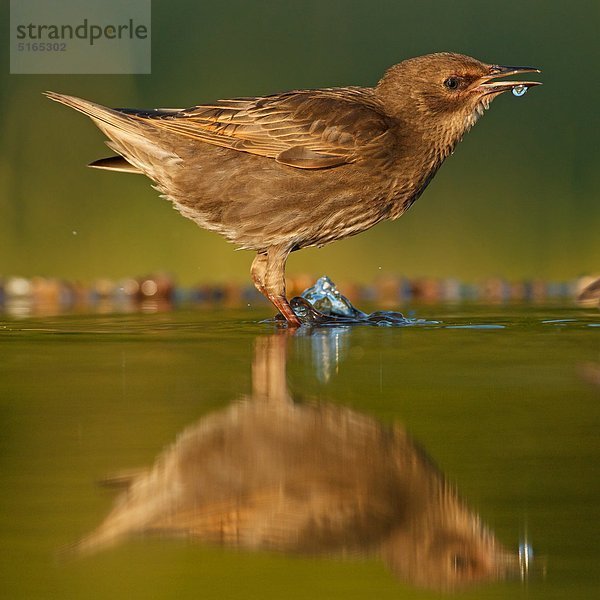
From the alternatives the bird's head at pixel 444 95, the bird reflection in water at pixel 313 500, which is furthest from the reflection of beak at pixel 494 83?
the bird reflection in water at pixel 313 500

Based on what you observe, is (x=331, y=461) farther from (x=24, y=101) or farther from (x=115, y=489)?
(x=24, y=101)

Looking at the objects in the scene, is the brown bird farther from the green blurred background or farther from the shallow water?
the green blurred background

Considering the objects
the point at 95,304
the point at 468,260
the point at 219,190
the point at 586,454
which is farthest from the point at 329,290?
the point at 586,454

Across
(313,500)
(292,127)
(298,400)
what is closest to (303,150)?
(292,127)

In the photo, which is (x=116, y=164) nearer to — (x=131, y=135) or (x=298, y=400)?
(x=131, y=135)

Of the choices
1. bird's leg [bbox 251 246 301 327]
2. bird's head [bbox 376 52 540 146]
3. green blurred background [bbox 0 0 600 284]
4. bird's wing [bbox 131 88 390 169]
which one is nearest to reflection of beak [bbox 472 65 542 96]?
bird's head [bbox 376 52 540 146]
